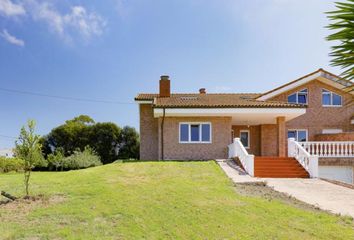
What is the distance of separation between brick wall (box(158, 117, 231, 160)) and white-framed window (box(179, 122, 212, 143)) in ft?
0.78

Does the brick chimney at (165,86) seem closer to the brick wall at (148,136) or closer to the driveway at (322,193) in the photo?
the brick wall at (148,136)

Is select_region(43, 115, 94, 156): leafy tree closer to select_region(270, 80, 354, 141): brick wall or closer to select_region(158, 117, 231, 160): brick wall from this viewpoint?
select_region(158, 117, 231, 160): brick wall

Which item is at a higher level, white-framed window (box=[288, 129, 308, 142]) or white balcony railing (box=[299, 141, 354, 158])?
white-framed window (box=[288, 129, 308, 142])

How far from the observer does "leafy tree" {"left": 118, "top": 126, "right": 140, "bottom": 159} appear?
50.0 metres

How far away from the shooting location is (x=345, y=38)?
6.39 ft

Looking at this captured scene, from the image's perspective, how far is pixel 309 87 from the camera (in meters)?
27.6

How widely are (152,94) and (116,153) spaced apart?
23.1m

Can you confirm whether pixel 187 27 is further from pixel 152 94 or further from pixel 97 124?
pixel 97 124

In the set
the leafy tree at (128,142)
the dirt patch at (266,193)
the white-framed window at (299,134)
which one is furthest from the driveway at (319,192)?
the leafy tree at (128,142)

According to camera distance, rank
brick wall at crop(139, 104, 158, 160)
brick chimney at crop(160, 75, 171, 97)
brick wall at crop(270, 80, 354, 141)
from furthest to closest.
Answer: brick chimney at crop(160, 75, 171, 97), brick wall at crop(270, 80, 354, 141), brick wall at crop(139, 104, 158, 160)

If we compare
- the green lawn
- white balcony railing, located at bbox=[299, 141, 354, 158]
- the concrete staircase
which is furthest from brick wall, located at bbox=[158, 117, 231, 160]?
the green lawn

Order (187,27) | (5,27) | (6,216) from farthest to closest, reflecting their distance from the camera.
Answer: (5,27), (187,27), (6,216)

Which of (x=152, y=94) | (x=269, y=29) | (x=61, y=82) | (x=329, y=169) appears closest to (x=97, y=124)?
(x=61, y=82)

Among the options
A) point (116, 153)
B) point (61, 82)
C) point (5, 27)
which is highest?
point (5, 27)
